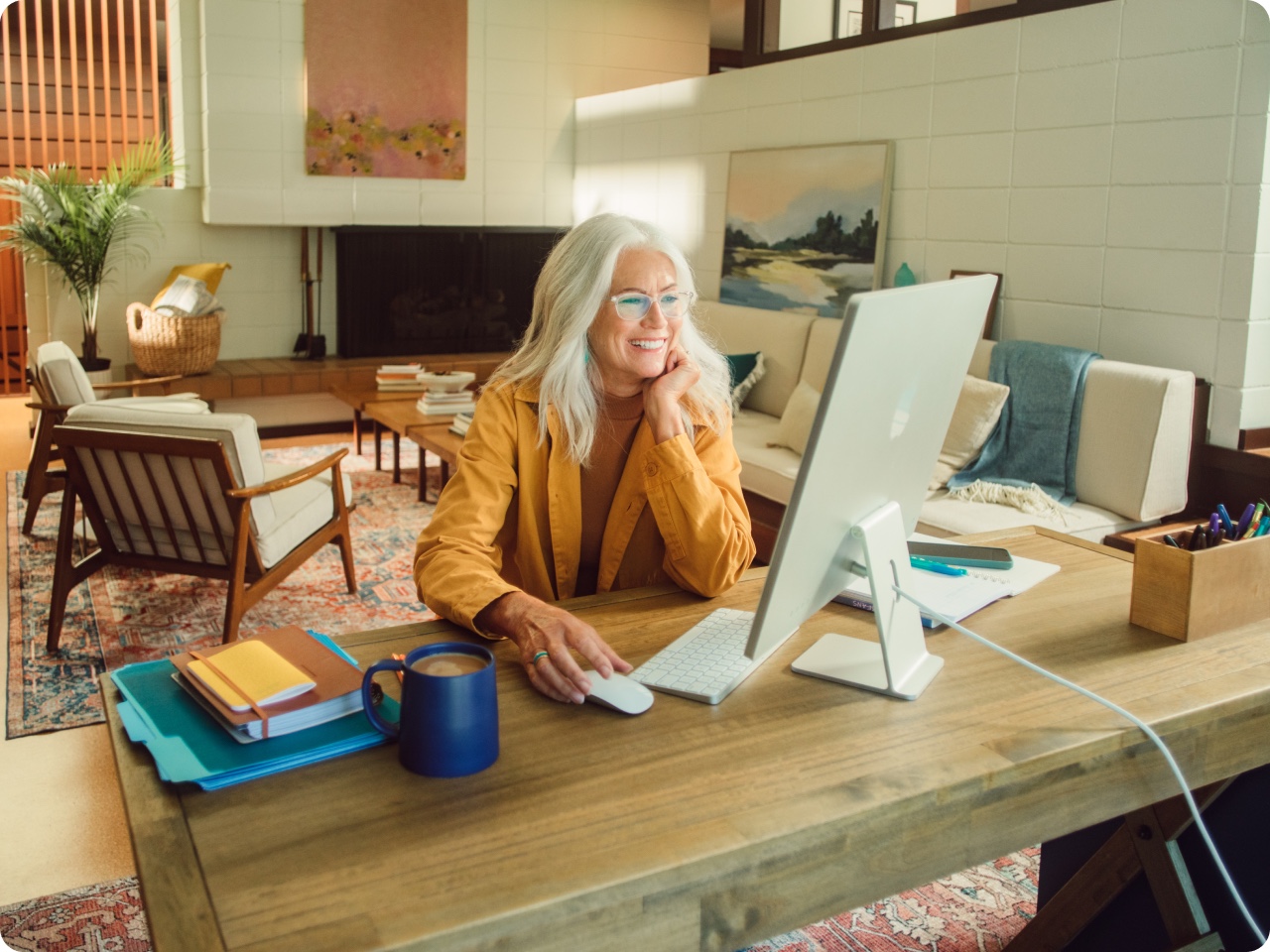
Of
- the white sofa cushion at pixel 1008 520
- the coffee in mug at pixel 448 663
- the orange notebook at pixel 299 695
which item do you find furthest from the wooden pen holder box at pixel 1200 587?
the white sofa cushion at pixel 1008 520

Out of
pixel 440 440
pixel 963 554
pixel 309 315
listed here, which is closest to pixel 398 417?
pixel 440 440

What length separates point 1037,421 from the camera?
3781 millimetres

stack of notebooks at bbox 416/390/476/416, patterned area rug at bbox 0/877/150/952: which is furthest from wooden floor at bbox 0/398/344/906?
stack of notebooks at bbox 416/390/476/416

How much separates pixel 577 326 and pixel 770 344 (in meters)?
3.47

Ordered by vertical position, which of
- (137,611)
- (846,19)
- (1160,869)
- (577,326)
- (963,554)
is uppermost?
(846,19)

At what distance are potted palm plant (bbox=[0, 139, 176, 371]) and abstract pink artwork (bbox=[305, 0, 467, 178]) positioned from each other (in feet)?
3.32

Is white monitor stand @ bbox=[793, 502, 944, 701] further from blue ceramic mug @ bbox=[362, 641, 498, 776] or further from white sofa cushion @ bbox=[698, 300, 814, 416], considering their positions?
white sofa cushion @ bbox=[698, 300, 814, 416]

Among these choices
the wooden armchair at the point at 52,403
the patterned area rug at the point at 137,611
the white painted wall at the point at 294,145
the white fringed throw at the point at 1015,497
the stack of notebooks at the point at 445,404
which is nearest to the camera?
the patterned area rug at the point at 137,611

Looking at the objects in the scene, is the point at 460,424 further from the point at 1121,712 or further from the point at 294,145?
the point at 1121,712

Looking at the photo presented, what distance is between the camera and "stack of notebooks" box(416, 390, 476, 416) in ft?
16.8

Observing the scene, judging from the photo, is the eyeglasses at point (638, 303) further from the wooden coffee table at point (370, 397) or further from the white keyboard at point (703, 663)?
the wooden coffee table at point (370, 397)

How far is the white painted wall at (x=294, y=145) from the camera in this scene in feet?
21.2

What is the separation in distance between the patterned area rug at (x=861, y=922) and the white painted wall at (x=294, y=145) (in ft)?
16.4

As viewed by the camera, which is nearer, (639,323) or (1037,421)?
(639,323)
